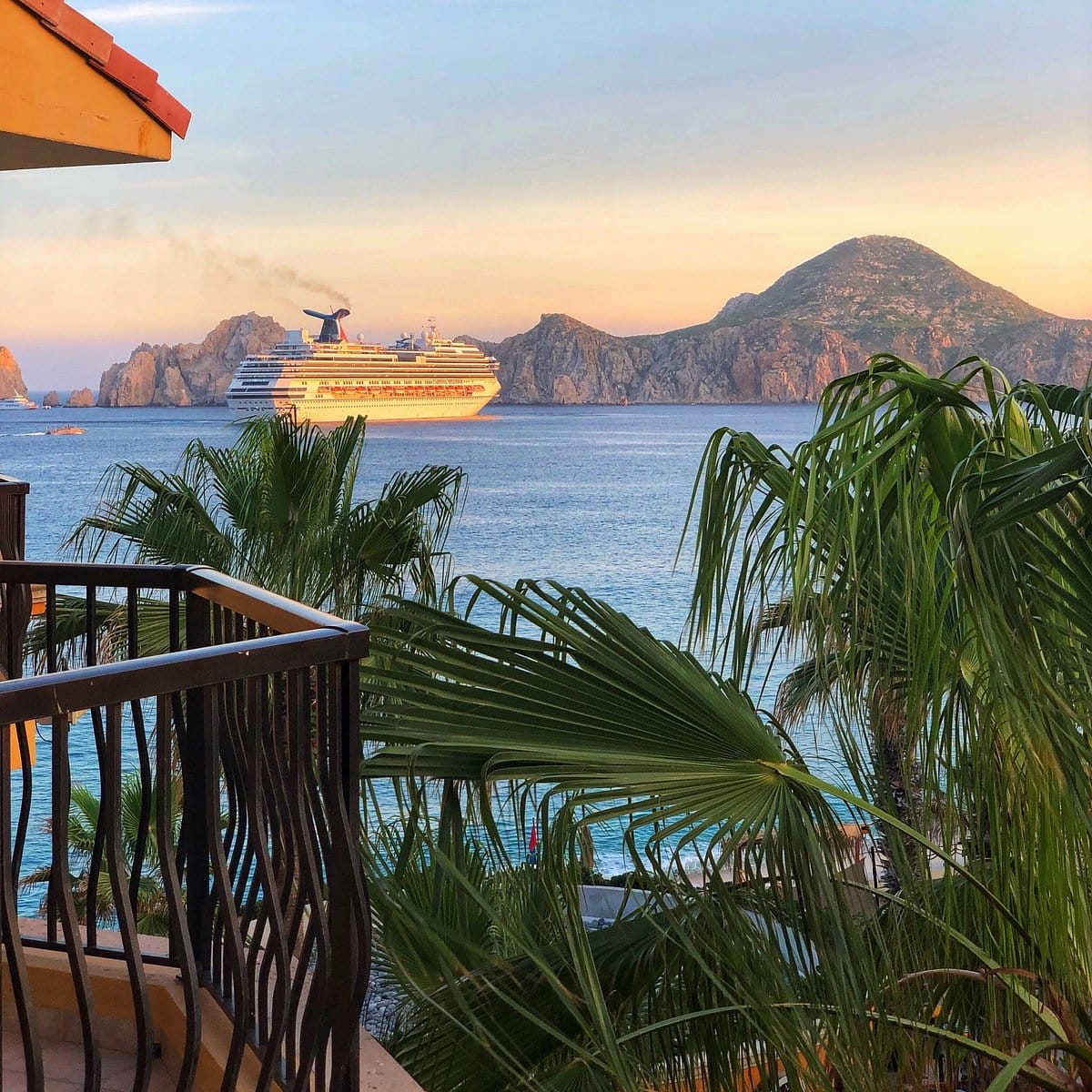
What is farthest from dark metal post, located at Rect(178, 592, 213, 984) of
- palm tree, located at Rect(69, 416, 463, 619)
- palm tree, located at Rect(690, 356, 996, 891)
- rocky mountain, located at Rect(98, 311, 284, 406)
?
rocky mountain, located at Rect(98, 311, 284, 406)

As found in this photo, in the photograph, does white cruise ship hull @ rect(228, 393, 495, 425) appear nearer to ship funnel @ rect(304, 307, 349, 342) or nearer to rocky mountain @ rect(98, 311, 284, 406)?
rocky mountain @ rect(98, 311, 284, 406)

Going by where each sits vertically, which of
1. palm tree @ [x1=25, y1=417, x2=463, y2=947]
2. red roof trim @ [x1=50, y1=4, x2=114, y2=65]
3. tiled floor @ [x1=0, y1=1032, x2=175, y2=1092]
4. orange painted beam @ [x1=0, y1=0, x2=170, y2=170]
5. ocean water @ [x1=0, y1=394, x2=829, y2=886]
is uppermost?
red roof trim @ [x1=50, y1=4, x2=114, y2=65]

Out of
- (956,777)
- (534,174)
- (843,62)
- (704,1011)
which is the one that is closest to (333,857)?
(704,1011)

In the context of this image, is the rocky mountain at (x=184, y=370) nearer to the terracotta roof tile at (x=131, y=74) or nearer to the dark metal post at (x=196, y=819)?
the terracotta roof tile at (x=131, y=74)

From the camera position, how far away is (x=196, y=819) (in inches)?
86.7

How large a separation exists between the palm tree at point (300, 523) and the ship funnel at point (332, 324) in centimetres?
6552

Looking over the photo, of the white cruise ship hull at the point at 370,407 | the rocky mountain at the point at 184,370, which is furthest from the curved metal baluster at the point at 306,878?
the rocky mountain at the point at 184,370

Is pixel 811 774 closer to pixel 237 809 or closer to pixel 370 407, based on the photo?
pixel 237 809

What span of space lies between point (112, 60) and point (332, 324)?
72.3 metres

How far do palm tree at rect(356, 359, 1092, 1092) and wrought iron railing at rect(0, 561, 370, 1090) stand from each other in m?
0.26

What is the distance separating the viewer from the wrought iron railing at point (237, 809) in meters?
1.43

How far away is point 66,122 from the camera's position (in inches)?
139

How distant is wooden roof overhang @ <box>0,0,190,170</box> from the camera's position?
3.37 m

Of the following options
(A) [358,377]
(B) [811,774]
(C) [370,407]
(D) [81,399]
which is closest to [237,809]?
(B) [811,774]
